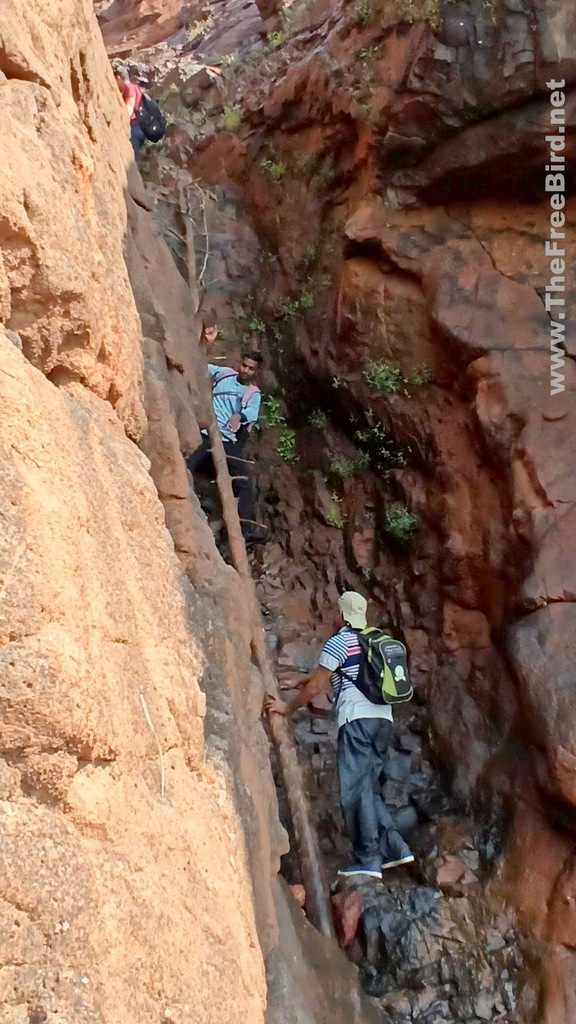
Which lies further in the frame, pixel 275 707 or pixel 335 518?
pixel 335 518

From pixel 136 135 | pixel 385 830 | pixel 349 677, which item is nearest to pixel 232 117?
pixel 136 135

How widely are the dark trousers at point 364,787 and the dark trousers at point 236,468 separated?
2.77 metres

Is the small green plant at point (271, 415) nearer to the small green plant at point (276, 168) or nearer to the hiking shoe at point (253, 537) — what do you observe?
the hiking shoe at point (253, 537)

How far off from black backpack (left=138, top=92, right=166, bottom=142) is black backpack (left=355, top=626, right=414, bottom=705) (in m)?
5.47

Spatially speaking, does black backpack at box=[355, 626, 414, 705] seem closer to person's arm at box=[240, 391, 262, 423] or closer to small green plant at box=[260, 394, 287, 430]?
person's arm at box=[240, 391, 262, 423]

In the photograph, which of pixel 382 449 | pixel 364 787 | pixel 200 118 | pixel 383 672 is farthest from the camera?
pixel 200 118

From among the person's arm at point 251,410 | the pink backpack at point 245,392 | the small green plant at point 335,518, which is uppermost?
the pink backpack at point 245,392

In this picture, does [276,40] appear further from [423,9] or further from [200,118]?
[423,9]

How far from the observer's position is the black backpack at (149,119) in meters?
7.55

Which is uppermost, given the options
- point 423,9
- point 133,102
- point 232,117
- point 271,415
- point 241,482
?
point 232,117

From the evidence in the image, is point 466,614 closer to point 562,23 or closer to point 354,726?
point 354,726

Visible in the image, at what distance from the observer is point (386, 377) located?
299 inches

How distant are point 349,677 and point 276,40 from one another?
8.00 m

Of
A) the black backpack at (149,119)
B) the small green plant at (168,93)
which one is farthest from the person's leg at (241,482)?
the small green plant at (168,93)
